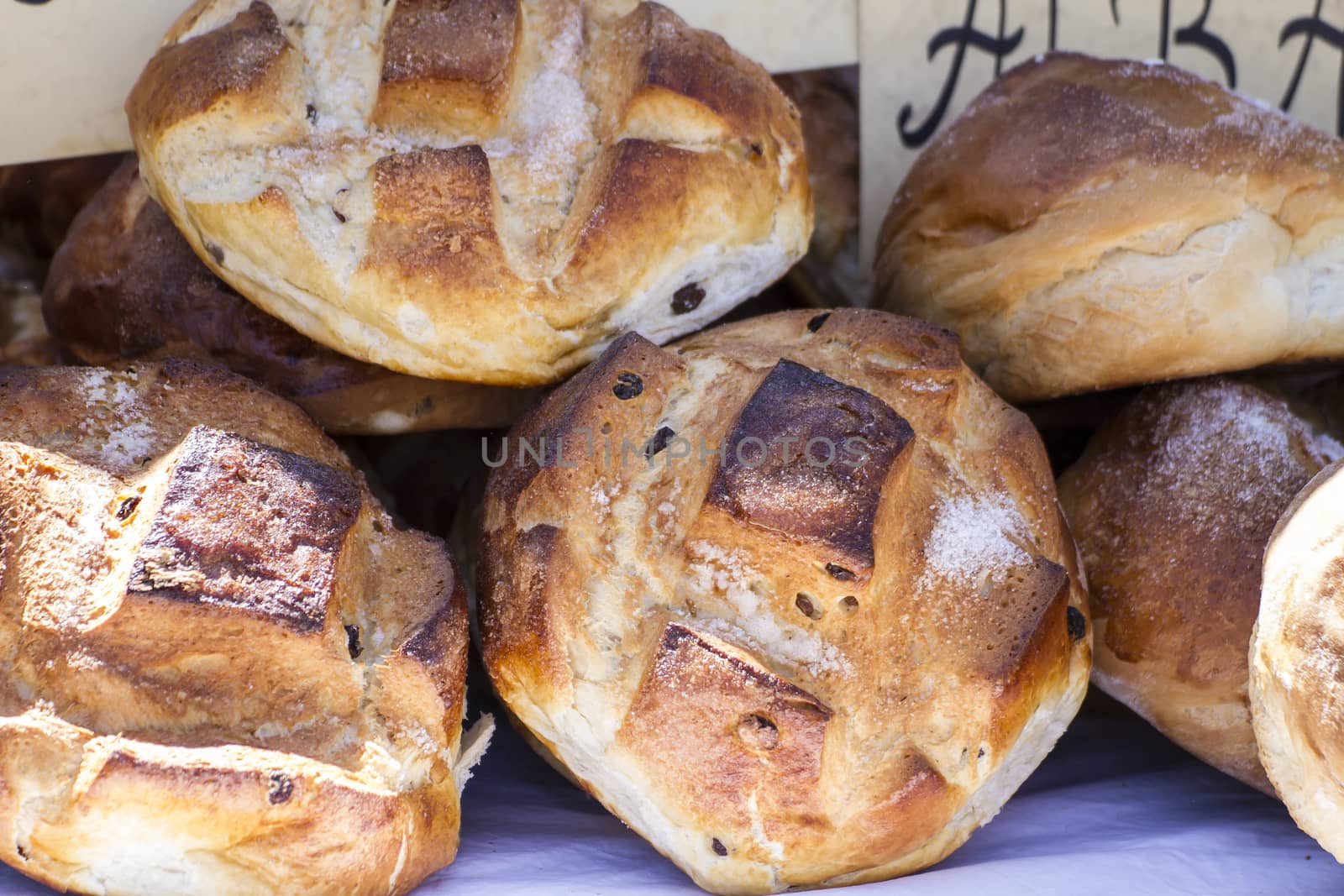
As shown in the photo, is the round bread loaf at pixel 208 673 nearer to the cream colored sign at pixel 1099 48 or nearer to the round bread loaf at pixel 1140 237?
the round bread loaf at pixel 1140 237

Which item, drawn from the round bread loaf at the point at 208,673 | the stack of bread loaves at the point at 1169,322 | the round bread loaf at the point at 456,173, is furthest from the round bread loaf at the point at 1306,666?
the round bread loaf at the point at 208,673

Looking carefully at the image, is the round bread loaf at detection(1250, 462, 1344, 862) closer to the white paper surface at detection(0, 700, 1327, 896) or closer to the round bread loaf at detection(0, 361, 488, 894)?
the white paper surface at detection(0, 700, 1327, 896)

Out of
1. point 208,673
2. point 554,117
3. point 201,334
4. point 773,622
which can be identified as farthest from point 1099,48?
point 208,673

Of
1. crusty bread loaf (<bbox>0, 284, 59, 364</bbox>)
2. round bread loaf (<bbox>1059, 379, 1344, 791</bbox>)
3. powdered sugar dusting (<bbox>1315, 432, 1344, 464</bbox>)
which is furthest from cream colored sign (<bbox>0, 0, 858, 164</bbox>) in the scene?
powdered sugar dusting (<bbox>1315, 432, 1344, 464</bbox>)

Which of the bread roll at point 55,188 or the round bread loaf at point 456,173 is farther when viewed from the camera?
the bread roll at point 55,188

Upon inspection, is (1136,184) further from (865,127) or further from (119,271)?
(119,271)

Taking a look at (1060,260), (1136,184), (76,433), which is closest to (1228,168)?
(1136,184)
